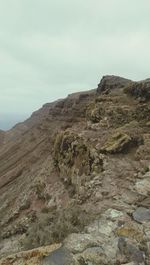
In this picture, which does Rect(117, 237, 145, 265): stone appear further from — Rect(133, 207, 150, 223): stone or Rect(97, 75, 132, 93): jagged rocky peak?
Rect(97, 75, 132, 93): jagged rocky peak

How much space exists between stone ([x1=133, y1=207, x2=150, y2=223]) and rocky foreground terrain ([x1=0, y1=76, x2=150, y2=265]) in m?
0.02

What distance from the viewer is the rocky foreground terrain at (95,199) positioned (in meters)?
6.38

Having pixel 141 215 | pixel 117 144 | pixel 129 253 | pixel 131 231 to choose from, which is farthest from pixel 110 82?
pixel 129 253

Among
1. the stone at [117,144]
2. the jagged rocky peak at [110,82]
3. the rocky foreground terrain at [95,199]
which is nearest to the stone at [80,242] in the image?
the rocky foreground terrain at [95,199]

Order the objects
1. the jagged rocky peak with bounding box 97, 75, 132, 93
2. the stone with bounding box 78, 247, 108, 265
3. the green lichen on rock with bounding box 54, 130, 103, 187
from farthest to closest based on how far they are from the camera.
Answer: the jagged rocky peak with bounding box 97, 75, 132, 93 → the green lichen on rock with bounding box 54, 130, 103, 187 → the stone with bounding box 78, 247, 108, 265

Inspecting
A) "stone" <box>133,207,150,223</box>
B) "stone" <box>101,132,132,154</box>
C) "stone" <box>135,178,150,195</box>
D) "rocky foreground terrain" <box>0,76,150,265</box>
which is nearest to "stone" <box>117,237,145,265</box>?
"rocky foreground terrain" <box>0,76,150,265</box>

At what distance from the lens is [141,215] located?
797cm

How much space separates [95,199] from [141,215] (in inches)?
64.8

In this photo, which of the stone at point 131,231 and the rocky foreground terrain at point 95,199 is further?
the stone at point 131,231

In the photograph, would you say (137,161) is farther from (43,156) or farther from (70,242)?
(43,156)

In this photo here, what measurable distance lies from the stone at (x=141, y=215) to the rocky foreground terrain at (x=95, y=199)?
0.02 meters

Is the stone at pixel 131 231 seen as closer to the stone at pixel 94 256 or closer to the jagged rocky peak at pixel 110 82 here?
the stone at pixel 94 256

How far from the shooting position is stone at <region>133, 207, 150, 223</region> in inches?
305

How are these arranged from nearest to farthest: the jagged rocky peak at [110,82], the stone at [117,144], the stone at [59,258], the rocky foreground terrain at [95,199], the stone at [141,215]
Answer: the stone at [59,258] < the rocky foreground terrain at [95,199] < the stone at [141,215] < the stone at [117,144] < the jagged rocky peak at [110,82]
